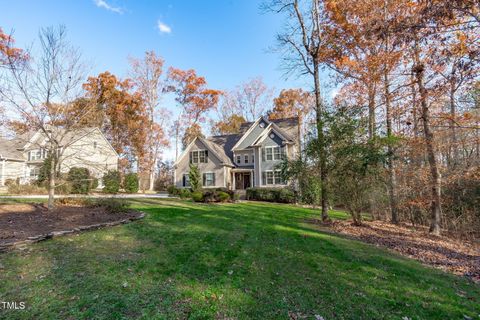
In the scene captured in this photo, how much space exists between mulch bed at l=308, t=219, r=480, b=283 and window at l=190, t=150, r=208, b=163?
17.8m

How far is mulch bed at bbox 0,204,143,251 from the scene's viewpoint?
5.38 meters

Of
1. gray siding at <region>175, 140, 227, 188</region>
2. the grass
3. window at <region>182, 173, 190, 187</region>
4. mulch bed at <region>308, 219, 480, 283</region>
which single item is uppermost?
gray siding at <region>175, 140, 227, 188</region>

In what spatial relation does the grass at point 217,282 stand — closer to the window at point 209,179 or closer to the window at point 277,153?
the window at point 277,153

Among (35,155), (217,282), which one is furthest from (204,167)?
(217,282)

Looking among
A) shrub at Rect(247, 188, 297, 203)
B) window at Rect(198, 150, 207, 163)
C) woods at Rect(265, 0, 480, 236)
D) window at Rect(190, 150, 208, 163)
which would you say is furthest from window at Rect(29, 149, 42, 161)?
woods at Rect(265, 0, 480, 236)

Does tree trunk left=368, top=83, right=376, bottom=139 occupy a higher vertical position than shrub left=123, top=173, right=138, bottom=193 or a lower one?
higher

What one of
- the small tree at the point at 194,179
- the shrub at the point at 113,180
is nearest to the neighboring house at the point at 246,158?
the small tree at the point at 194,179

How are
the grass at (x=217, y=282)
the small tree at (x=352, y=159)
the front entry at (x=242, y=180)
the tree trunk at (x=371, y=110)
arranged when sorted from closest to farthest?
the grass at (x=217, y=282) < the small tree at (x=352, y=159) < the tree trunk at (x=371, y=110) < the front entry at (x=242, y=180)

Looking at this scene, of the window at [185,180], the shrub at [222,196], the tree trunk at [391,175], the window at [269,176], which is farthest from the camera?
the window at [185,180]

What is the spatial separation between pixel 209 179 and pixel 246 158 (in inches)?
185

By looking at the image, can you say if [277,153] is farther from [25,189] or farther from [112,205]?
[25,189]

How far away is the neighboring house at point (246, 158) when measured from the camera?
23.5 m

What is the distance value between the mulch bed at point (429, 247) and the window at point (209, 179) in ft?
54.5

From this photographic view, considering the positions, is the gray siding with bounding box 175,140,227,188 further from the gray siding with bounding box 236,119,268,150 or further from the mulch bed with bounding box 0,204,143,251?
the mulch bed with bounding box 0,204,143,251
